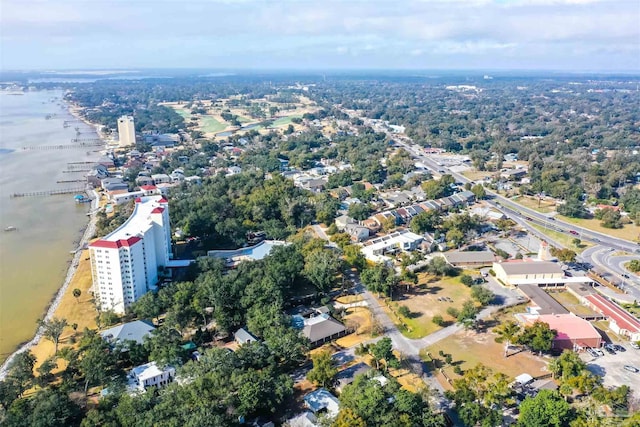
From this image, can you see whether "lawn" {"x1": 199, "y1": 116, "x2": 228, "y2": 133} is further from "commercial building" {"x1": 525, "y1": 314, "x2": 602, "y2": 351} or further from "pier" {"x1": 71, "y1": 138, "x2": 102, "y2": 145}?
"commercial building" {"x1": 525, "y1": 314, "x2": 602, "y2": 351}

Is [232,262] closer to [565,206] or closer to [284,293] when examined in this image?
[284,293]

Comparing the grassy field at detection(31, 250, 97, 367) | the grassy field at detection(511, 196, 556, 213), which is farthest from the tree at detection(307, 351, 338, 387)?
the grassy field at detection(511, 196, 556, 213)

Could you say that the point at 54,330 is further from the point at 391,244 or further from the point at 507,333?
the point at 391,244

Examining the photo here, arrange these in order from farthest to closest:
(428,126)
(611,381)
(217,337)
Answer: (428,126) → (217,337) → (611,381)

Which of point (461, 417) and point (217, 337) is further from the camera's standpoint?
point (217, 337)

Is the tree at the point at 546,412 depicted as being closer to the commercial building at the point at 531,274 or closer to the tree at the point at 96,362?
the commercial building at the point at 531,274

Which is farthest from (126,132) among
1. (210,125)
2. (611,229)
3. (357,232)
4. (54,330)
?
(611,229)

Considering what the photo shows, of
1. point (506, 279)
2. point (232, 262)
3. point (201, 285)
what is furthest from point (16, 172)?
point (506, 279)

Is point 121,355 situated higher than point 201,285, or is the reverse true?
point 201,285
